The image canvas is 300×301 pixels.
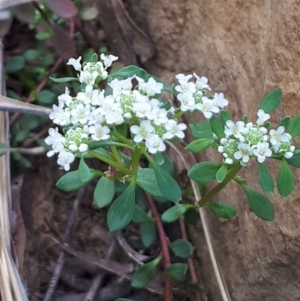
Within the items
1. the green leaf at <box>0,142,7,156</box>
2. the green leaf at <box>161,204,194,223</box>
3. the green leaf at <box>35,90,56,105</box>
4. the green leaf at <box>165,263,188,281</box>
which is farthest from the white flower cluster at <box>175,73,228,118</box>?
the green leaf at <box>35,90,56,105</box>

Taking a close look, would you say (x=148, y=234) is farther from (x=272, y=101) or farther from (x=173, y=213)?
(x=272, y=101)

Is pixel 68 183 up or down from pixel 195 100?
down

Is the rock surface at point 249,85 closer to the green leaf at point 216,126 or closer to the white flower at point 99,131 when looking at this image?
the green leaf at point 216,126

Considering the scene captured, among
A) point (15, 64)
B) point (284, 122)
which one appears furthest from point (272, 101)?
point (15, 64)

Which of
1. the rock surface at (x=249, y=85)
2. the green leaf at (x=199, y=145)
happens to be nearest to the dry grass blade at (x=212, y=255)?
the rock surface at (x=249, y=85)

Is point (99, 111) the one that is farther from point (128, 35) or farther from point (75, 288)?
point (128, 35)

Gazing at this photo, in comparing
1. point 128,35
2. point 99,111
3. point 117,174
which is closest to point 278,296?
point 117,174
